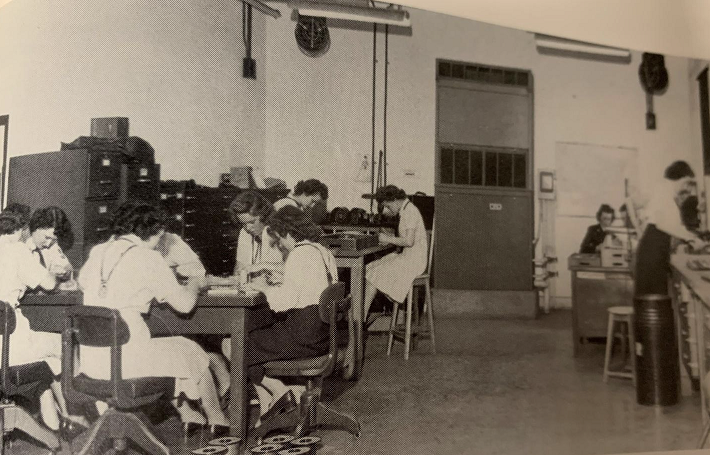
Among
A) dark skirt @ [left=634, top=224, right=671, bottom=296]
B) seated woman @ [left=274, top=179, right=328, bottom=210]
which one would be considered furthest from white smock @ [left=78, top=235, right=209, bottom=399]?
dark skirt @ [left=634, top=224, right=671, bottom=296]

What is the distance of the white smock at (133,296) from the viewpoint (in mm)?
1822

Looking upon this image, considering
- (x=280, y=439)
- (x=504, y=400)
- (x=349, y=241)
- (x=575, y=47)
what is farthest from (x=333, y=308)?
(x=575, y=47)

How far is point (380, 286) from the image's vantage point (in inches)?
80.7

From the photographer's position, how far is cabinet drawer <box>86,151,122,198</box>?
1871mm

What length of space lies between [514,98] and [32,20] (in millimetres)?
1651

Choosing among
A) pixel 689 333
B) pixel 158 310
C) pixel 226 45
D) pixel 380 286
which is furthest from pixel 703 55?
pixel 158 310

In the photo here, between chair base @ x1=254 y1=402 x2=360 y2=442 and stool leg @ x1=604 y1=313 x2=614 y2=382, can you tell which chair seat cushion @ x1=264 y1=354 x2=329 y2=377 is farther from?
stool leg @ x1=604 y1=313 x2=614 y2=382

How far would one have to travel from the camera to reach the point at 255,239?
6.48ft

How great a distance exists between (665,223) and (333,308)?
1.22 metres

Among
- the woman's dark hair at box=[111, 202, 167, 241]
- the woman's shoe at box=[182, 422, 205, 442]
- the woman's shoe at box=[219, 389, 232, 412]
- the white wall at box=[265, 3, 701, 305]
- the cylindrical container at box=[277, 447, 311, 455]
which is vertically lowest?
the cylindrical container at box=[277, 447, 311, 455]

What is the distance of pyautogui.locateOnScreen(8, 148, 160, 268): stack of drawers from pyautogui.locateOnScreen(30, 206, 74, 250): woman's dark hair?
0.01m

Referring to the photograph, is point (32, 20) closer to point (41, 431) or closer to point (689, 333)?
point (41, 431)

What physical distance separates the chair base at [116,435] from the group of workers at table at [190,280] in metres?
0.09

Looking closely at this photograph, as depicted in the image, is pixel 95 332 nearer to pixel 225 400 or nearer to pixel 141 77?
pixel 225 400
